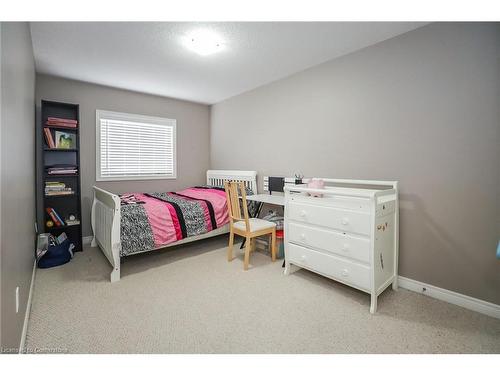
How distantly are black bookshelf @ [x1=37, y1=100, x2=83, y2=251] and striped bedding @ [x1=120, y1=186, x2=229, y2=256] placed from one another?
0.99 m

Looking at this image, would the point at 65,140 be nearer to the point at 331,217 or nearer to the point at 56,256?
the point at 56,256

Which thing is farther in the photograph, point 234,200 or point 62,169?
point 62,169

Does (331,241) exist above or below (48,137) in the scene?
below

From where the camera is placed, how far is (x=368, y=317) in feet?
5.92

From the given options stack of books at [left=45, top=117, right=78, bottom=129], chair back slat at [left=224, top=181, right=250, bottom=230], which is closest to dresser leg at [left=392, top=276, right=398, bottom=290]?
chair back slat at [left=224, top=181, right=250, bottom=230]

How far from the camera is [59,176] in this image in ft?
10.3

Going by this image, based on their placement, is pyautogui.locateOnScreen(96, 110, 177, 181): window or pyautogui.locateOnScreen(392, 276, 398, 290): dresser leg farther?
pyautogui.locateOnScreen(96, 110, 177, 181): window

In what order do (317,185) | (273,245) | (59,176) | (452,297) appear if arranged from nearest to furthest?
(452,297) < (317,185) < (273,245) < (59,176)

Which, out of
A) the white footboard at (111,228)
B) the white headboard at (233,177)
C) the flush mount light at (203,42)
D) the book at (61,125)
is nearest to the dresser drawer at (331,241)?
the white headboard at (233,177)

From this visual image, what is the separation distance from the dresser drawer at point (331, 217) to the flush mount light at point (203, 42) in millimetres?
1800

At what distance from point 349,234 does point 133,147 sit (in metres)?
3.60

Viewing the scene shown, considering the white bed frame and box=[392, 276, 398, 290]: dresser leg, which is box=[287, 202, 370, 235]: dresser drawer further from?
the white bed frame

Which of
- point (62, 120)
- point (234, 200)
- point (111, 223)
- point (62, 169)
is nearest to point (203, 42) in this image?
point (234, 200)

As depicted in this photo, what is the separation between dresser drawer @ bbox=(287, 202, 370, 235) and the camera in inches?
75.5
